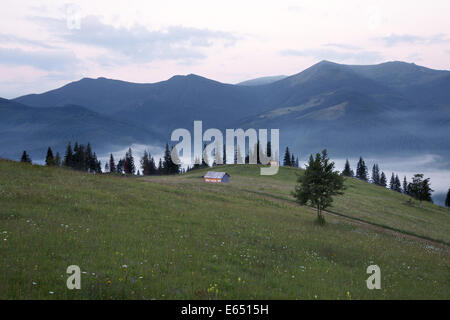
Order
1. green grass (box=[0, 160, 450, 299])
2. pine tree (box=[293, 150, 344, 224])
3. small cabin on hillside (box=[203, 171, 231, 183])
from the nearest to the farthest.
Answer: green grass (box=[0, 160, 450, 299]), pine tree (box=[293, 150, 344, 224]), small cabin on hillside (box=[203, 171, 231, 183])

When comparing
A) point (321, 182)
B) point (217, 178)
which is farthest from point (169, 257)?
point (217, 178)

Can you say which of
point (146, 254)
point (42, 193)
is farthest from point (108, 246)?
point (42, 193)

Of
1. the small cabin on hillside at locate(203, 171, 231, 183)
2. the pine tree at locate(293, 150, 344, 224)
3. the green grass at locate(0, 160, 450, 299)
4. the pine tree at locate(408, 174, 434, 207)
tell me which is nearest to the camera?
the green grass at locate(0, 160, 450, 299)

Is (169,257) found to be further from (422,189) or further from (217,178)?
(422,189)

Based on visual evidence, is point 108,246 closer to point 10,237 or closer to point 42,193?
point 10,237

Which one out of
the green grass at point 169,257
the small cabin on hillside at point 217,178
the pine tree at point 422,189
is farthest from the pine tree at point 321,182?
the pine tree at point 422,189

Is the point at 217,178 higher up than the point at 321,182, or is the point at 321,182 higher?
the point at 321,182

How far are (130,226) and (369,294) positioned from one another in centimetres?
1387

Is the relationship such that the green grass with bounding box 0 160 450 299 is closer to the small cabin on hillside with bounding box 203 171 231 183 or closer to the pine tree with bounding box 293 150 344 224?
the pine tree with bounding box 293 150 344 224

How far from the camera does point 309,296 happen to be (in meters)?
11.4

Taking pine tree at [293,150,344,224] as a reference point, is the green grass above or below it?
below

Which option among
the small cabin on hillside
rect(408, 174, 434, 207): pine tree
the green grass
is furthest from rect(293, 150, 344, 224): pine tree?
rect(408, 174, 434, 207): pine tree
